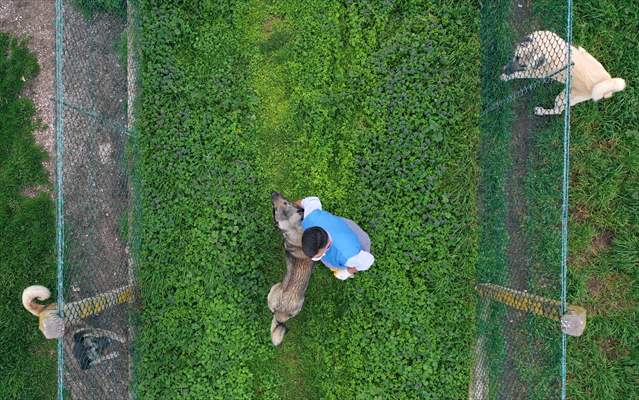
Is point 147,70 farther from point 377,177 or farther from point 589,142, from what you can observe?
point 589,142

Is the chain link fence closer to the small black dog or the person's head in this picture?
the person's head

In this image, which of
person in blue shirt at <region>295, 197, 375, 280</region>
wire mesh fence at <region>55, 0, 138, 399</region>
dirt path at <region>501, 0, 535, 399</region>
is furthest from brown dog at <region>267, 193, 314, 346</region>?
dirt path at <region>501, 0, 535, 399</region>

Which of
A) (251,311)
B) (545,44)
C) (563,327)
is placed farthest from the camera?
(251,311)

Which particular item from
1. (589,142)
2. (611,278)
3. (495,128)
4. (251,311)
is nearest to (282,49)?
(495,128)

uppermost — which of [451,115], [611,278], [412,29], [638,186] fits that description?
[412,29]

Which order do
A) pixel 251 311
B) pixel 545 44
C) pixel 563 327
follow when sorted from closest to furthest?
pixel 563 327 < pixel 545 44 < pixel 251 311

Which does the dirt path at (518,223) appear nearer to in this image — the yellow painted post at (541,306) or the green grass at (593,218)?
the green grass at (593,218)
